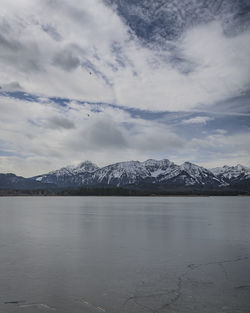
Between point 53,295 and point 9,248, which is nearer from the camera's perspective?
point 53,295

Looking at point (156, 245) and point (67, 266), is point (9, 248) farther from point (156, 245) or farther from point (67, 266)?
point (156, 245)

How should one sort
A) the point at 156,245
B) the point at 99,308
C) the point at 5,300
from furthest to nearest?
the point at 156,245, the point at 5,300, the point at 99,308

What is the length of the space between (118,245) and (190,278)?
35.9 ft

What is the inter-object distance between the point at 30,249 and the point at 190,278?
13948 millimetres

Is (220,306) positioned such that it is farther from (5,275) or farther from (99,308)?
(5,275)

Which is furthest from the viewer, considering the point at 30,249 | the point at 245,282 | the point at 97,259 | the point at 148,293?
the point at 30,249

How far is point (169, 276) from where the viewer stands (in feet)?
53.7

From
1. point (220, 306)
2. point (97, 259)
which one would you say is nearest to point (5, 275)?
point (97, 259)

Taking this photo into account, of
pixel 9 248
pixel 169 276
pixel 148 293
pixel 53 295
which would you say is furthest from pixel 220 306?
pixel 9 248

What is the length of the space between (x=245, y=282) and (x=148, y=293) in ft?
18.6

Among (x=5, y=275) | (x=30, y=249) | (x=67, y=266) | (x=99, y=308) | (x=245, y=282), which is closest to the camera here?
(x=99, y=308)

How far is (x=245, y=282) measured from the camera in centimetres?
1527

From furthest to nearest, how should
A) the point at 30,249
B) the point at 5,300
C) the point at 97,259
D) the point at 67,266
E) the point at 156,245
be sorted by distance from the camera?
the point at 156,245
the point at 30,249
the point at 97,259
the point at 67,266
the point at 5,300

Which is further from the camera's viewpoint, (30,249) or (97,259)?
(30,249)
